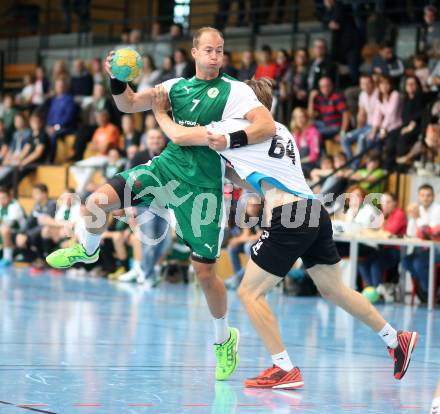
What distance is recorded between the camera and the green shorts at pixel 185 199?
20.7ft

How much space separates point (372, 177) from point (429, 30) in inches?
143

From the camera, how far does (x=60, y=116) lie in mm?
19344

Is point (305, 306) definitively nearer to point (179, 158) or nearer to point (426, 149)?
point (426, 149)

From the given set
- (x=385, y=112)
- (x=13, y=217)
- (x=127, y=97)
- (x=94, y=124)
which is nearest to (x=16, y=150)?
(x=94, y=124)

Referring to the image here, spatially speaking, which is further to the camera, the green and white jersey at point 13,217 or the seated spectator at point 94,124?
the seated spectator at point 94,124

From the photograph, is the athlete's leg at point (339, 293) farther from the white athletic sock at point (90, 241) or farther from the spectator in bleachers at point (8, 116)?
the spectator in bleachers at point (8, 116)

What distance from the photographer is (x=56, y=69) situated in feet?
67.1

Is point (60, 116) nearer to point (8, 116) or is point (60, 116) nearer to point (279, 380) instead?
point (8, 116)

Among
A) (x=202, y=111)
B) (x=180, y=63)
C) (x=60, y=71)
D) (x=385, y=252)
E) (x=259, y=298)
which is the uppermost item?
(x=202, y=111)

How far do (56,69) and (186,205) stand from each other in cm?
1473

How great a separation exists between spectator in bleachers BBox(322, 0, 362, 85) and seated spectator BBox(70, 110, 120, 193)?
163 inches

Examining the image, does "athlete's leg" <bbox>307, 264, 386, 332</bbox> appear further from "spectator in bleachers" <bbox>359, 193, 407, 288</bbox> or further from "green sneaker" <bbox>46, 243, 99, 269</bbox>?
"spectator in bleachers" <bbox>359, 193, 407, 288</bbox>

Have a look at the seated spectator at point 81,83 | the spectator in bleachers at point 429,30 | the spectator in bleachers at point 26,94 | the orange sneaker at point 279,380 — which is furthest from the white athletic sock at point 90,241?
the spectator in bleachers at point 26,94

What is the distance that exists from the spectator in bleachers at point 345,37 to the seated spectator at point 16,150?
242 inches
